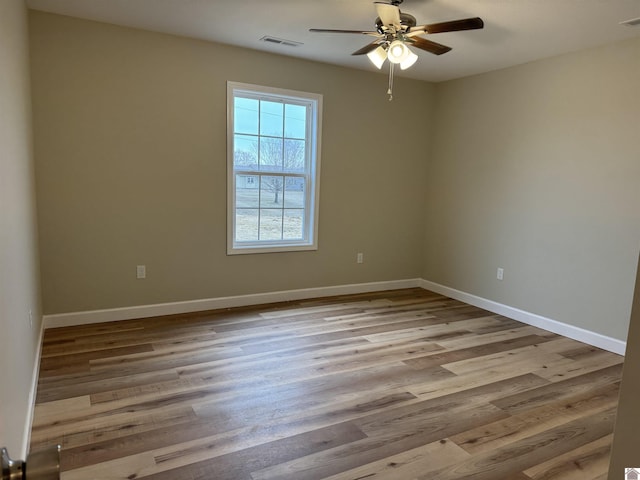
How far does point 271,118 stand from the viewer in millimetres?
4434

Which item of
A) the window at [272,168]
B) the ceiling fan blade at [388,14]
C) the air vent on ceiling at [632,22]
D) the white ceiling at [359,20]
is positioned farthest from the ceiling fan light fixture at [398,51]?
the window at [272,168]

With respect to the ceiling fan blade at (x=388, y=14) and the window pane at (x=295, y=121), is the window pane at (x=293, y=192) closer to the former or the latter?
the window pane at (x=295, y=121)

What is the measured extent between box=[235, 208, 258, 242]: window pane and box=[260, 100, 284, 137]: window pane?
829mm

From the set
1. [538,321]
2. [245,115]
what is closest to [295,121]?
[245,115]

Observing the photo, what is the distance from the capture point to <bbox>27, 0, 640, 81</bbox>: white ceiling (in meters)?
2.93

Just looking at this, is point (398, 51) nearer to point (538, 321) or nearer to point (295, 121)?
point (295, 121)

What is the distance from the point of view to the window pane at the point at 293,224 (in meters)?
4.69

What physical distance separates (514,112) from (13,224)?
14.1 feet

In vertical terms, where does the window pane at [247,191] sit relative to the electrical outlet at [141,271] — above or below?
above

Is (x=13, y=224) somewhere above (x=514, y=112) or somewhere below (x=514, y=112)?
below

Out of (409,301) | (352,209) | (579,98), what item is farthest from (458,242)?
(579,98)

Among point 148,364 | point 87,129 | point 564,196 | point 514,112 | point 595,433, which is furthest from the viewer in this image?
point 514,112

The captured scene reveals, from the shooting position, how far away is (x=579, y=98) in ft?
12.4

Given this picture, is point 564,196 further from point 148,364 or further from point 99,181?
point 99,181
